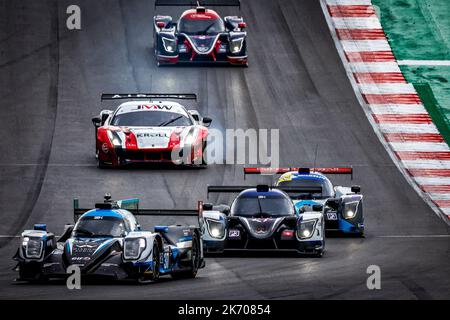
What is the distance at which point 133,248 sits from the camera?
19875mm

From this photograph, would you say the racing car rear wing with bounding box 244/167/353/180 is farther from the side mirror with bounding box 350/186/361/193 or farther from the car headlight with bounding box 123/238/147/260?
the car headlight with bounding box 123/238/147/260

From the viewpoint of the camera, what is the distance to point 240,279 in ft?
67.6

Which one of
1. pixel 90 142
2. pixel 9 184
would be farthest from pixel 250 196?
pixel 90 142

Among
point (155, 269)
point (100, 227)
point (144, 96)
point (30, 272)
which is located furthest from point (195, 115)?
point (30, 272)

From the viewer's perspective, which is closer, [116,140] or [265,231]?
[265,231]

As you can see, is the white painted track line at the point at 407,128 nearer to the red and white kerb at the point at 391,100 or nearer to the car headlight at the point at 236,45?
the red and white kerb at the point at 391,100

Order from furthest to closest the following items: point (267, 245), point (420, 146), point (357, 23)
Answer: point (357, 23), point (420, 146), point (267, 245)

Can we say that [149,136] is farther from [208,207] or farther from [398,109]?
[398,109]

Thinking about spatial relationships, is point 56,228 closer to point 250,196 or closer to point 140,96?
point 250,196

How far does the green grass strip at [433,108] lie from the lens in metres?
35.4

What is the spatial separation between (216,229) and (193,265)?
264cm

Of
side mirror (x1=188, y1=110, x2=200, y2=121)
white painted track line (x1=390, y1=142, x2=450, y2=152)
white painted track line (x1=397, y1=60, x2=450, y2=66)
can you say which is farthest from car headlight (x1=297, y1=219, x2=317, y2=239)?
white painted track line (x1=397, y1=60, x2=450, y2=66)

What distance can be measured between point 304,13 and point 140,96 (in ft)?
36.2

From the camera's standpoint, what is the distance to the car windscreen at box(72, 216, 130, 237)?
20.7m
